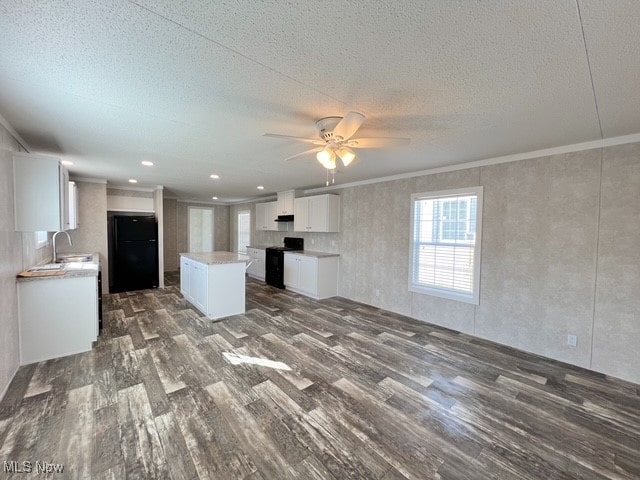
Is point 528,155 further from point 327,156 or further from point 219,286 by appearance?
point 219,286

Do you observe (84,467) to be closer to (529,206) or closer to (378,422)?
(378,422)

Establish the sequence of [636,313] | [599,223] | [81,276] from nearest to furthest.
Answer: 1. [636,313]
2. [599,223]
3. [81,276]

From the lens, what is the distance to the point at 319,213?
5812mm

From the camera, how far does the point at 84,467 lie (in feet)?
5.21

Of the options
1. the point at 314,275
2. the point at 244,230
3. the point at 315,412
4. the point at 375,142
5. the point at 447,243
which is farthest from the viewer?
the point at 244,230

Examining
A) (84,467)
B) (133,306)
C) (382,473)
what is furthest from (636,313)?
(133,306)

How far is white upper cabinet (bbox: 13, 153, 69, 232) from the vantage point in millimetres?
2598

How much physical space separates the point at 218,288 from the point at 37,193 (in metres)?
2.35

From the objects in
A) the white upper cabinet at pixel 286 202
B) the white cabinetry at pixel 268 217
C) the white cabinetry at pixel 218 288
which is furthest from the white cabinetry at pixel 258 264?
the white cabinetry at pixel 218 288

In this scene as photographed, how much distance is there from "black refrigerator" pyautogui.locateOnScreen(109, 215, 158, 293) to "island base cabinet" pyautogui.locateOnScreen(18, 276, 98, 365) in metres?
2.93

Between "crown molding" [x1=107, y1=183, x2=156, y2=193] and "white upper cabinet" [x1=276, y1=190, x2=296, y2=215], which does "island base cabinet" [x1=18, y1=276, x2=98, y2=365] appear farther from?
"white upper cabinet" [x1=276, y1=190, x2=296, y2=215]

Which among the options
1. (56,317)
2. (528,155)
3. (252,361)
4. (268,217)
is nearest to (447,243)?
(528,155)

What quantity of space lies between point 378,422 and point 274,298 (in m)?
3.79

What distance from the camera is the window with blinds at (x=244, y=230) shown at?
8977 millimetres
